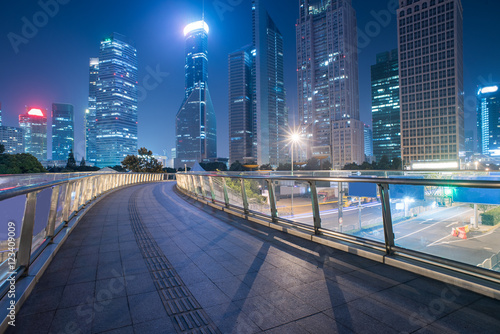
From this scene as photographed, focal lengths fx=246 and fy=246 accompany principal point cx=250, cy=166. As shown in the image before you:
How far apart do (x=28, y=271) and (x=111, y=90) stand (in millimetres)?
170455

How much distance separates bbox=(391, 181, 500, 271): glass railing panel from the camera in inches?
114

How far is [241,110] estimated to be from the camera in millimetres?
189875

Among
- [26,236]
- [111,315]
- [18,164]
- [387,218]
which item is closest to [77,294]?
[111,315]

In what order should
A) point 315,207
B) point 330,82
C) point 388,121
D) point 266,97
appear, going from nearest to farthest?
point 315,207
point 330,82
point 266,97
point 388,121

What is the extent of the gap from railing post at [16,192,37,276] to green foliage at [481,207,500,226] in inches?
219

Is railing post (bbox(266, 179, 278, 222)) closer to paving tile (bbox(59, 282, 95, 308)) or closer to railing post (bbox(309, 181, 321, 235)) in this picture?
railing post (bbox(309, 181, 321, 235))

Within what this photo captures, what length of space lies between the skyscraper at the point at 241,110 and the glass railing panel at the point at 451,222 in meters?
174

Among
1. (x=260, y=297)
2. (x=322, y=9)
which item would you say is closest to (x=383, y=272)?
(x=260, y=297)

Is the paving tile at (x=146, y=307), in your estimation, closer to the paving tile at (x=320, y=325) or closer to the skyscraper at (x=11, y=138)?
the paving tile at (x=320, y=325)

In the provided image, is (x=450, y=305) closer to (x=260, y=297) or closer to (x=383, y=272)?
(x=383, y=272)

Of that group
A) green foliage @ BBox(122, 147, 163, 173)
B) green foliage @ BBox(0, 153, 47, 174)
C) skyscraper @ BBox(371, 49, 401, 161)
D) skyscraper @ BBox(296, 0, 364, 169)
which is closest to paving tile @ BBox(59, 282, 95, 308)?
green foliage @ BBox(0, 153, 47, 174)

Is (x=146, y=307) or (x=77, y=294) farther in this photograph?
(x=77, y=294)

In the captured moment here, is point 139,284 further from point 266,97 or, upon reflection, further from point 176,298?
point 266,97

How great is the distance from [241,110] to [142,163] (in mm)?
141780
